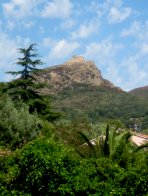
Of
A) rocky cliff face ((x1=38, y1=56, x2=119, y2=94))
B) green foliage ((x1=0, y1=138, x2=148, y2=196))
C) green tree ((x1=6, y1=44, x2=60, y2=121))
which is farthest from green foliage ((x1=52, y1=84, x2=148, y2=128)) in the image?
green foliage ((x1=0, y1=138, x2=148, y2=196))

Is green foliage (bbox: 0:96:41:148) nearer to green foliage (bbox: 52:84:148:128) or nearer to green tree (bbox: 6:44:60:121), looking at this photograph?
green tree (bbox: 6:44:60:121)

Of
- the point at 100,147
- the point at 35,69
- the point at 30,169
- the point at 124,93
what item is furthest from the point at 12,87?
the point at 124,93

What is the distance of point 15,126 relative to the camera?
2528cm

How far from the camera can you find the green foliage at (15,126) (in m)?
24.9

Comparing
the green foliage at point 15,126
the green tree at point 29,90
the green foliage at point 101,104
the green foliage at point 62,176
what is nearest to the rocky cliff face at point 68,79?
the green foliage at point 101,104

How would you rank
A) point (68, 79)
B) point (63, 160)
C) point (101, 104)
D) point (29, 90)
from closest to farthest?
1. point (63, 160)
2. point (29, 90)
3. point (101, 104)
4. point (68, 79)

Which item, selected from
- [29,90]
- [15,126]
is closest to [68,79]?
[29,90]

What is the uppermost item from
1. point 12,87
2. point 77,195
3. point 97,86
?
point 97,86

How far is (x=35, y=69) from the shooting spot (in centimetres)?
3875

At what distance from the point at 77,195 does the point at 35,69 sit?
24333 millimetres

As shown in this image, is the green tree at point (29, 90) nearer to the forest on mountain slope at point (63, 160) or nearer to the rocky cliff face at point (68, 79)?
the forest on mountain slope at point (63, 160)

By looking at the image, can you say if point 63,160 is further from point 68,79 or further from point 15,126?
point 68,79

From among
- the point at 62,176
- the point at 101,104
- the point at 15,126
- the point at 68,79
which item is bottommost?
the point at 62,176

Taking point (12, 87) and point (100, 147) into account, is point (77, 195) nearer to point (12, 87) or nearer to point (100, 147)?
point (100, 147)
